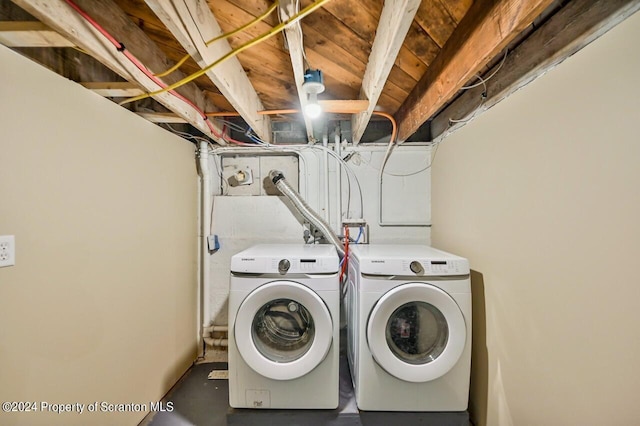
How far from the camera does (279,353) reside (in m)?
1.51

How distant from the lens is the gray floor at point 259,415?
140 centimetres

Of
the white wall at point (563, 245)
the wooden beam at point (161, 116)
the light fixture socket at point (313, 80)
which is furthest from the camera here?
the wooden beam at point (161, 116)

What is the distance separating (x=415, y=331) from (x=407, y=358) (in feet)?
0.51

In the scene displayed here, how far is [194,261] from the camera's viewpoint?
7.06 feet

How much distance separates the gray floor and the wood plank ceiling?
174cm

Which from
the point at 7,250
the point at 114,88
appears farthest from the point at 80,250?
the point at 114,88

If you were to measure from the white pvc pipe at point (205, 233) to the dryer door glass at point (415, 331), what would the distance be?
1.57 metres

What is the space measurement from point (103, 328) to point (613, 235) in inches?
83.4

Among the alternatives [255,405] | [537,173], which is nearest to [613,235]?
[537,173]

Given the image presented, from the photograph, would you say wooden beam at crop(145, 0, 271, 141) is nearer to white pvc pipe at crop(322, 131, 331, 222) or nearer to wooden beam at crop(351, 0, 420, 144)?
wooden beam at crop(351, 0, 420, 144)

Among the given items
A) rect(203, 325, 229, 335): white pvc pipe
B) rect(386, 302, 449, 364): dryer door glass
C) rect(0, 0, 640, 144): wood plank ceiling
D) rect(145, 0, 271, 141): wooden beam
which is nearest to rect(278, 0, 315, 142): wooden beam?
rect(0, 0, 640, 144): wood plank ceiling

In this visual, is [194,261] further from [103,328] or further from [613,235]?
[613,235]

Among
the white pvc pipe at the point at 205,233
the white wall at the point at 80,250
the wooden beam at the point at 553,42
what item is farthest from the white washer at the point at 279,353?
the wooden beam at the point at 553,42

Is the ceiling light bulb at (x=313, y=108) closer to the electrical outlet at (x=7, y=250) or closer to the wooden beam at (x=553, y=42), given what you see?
the wooden beam at (x=553, y=42)
